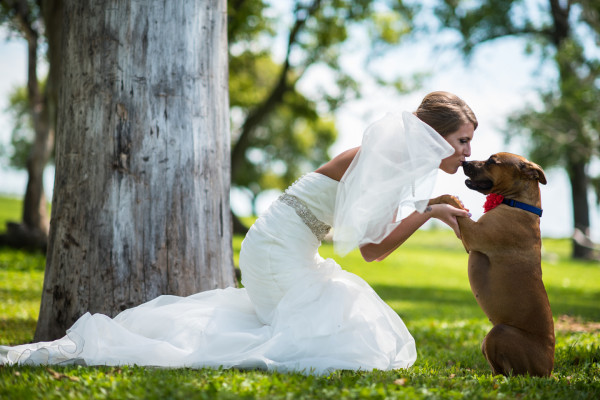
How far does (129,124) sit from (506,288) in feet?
11.8

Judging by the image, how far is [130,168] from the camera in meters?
5.11

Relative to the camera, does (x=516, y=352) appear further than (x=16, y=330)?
No

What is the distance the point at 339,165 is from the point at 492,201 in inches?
52.4

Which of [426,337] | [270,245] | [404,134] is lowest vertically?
[426,337]

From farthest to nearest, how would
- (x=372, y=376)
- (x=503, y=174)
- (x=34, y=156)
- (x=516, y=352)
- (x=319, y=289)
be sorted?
(x=34, y=156) < (x=503, y=174) < (x=319, y=289) < (x=516, y=352) < (x=372, y=376)

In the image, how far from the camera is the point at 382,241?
4270 mm

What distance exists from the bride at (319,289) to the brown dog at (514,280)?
0.30 meters

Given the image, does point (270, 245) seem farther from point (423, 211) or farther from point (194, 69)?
point (194, 69)

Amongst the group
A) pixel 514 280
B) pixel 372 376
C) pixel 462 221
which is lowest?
pixel 372 376

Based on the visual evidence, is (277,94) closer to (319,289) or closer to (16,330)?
(16,330)

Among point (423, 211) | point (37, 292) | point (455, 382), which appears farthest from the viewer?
point (37, 292)

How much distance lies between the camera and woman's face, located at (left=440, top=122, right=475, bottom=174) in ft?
14.5

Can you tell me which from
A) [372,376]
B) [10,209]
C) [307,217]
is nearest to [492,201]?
[307,217]

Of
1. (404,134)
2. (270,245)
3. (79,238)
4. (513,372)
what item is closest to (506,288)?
(513,372)
